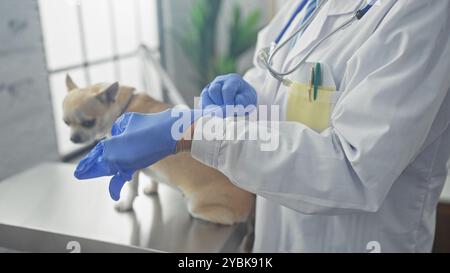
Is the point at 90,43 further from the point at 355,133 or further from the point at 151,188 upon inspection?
the point at 355,133

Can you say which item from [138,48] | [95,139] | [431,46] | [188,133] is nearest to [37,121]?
[138,48]

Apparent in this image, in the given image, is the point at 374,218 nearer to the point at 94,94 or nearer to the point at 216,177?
the point at 216,177

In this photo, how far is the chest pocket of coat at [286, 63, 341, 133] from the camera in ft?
2.17

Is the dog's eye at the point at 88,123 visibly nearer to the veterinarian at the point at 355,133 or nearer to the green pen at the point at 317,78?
the veterinarian at the point at 355,133

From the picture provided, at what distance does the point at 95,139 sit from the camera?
0.80m

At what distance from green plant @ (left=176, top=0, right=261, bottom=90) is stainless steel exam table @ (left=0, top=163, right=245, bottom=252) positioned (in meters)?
1.65

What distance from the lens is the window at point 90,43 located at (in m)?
1.10

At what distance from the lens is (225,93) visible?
2.35 feet

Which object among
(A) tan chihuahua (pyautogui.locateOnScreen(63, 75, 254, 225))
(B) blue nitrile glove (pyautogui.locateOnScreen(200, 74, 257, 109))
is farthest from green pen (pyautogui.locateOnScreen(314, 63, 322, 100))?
(A) tan chihuahua (pyautogui.locateOnScreen(63, 75, 254, 225))

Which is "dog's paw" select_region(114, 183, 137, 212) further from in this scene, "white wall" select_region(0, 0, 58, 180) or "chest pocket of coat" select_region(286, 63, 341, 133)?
"white wall" select_region(0, 0, 58, 180)

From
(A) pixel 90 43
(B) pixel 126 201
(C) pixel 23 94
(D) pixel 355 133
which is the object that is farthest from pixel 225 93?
(C) pixel 23 94

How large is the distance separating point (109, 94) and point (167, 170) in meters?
0.20

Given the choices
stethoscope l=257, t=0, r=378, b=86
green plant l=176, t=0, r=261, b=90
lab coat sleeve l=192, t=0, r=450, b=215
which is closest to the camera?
lab coat sleeve l=192, t=0, r=450, b=215

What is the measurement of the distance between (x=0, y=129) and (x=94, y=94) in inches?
23.9
